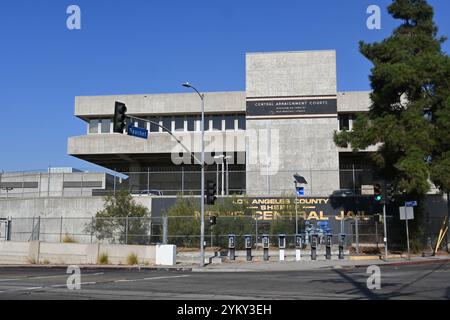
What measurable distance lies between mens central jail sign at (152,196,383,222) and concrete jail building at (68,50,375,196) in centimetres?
208

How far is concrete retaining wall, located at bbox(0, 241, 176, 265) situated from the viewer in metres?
32.1

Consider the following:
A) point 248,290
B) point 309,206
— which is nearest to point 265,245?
point 309,206

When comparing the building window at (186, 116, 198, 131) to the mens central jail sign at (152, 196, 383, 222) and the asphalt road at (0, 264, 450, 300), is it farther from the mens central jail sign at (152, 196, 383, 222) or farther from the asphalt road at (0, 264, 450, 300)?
the asphalt road at (0, 264, 450, 300)

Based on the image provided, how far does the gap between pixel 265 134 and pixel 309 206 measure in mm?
10115

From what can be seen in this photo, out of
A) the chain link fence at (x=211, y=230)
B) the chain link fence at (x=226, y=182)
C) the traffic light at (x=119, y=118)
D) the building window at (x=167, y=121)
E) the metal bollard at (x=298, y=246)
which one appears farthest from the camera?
the building window at (x=167, y=121)

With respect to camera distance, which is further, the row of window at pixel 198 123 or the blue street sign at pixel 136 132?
the row of window at pixel 198 123

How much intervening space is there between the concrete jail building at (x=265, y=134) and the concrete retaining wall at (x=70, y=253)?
48.1 ft

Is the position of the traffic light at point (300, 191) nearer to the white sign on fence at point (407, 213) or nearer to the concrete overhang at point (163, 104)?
the white sign on fence at point (407, 213)

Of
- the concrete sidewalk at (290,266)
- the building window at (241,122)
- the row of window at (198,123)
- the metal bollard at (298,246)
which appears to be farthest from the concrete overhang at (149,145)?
the concrete sidewalk at (290,266)

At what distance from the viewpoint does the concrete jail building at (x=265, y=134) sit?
50156 mm

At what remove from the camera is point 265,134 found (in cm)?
5200

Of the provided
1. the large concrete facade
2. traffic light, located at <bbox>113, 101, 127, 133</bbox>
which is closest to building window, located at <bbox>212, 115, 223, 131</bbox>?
the large concrete facade

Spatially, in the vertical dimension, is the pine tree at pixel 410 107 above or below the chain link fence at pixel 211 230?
above

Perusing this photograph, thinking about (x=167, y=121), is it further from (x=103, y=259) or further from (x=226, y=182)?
(x=103, y=259)
